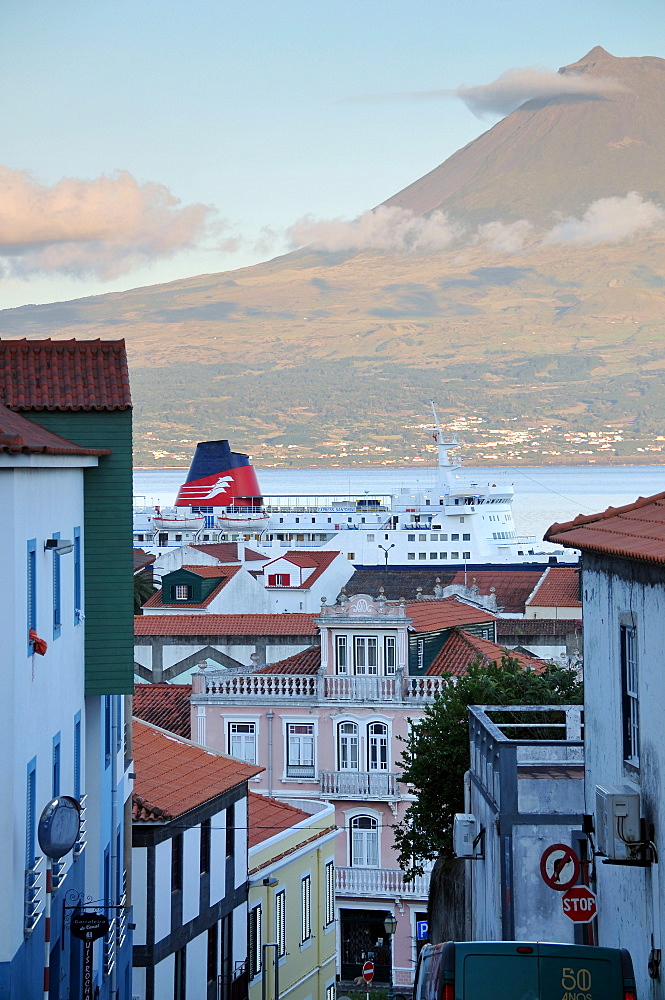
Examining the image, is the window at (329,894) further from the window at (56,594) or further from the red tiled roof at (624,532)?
the red tiled roof at (624,532)

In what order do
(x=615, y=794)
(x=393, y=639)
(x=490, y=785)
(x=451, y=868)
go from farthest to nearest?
(x=393, y=639)
(x=451, y=868)
(x=490, y=785)
(x=615, y=794)

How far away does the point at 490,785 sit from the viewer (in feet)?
52.4

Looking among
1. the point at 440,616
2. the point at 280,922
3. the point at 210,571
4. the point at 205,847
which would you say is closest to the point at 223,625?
the point at 440,616

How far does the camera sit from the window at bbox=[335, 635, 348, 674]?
3161cm

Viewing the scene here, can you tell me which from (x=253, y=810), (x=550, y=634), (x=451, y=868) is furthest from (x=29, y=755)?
(x=550, y=634)

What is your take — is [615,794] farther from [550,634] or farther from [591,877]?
[550,634]

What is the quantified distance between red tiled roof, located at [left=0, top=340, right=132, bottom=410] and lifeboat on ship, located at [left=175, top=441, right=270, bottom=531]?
94.8 m

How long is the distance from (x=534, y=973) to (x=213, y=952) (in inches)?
516

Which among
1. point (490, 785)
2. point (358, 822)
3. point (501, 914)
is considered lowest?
point (358, 822)

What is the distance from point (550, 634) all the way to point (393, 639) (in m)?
11.1

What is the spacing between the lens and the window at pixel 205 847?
20891mm

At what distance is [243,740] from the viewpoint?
31766 millimetres

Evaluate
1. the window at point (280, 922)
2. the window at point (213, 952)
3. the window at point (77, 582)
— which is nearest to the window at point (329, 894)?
the window at point (280, 922)

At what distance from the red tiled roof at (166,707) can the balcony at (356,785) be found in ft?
10.4
